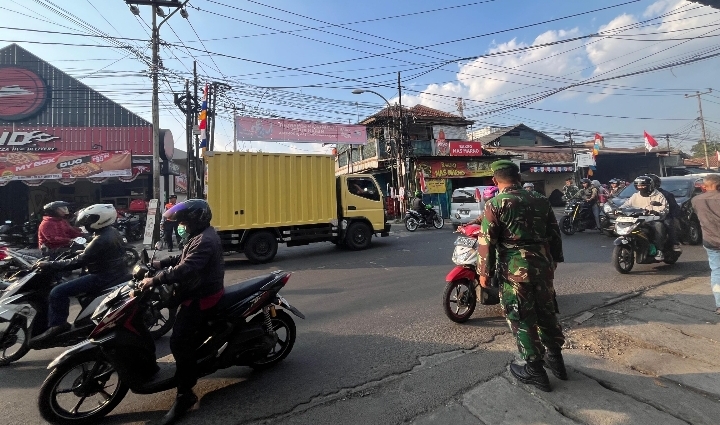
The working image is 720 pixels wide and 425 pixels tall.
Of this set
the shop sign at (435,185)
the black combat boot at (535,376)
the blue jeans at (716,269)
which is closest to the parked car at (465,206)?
the shop sign at (435,185)

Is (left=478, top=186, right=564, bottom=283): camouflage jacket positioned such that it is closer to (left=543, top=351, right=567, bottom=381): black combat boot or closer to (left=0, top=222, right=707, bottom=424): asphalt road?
(left=543, top=351, right=567, bottom=381): black combat boot

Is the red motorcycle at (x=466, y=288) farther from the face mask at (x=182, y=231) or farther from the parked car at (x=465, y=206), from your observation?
the parked car at (x=465, y=206)

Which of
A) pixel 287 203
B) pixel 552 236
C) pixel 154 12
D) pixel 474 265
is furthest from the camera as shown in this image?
pixel 154 12

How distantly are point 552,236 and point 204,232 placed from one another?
A: 2.78 metres

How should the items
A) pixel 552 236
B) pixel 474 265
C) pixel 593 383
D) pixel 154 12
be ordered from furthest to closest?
pixel 154 12
pixel 474 265
pixel 552 236
pixel 593 383

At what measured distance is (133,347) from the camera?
2635 millimetres

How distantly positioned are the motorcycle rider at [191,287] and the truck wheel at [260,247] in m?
5.78

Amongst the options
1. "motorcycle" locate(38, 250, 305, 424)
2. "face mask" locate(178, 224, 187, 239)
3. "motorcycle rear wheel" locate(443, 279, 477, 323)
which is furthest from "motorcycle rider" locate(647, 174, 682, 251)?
"face mask" locate(178, 224, 187, 239)

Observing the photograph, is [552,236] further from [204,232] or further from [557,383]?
[204,232]

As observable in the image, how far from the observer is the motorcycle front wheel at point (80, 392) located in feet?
8.19

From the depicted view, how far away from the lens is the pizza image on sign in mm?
15085

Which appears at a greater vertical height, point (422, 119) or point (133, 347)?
point (422, 119)

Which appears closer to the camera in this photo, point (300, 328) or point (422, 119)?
point (300, 328)

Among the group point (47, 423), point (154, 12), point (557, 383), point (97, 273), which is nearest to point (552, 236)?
point (557, 383)
